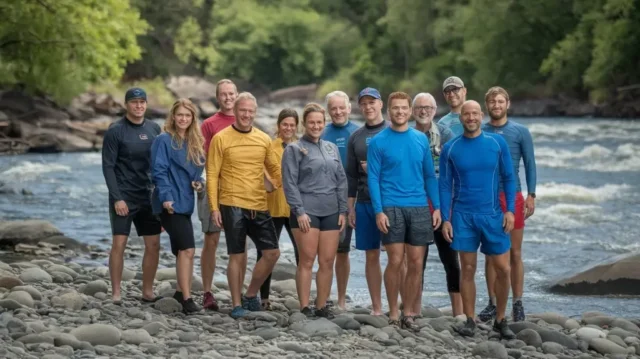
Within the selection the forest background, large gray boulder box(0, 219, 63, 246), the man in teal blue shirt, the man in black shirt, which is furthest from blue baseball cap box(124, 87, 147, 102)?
the forest background

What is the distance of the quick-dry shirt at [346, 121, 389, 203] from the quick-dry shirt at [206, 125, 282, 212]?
0.69 metres

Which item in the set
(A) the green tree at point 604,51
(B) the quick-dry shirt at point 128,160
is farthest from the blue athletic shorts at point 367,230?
(A) the green tree at point 604,51

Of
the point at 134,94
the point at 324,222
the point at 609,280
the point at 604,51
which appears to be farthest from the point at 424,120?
the point at 604,51

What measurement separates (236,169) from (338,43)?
7489cm

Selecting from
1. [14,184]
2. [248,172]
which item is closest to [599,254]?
[248,172]

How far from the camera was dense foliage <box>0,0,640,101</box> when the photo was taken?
24984 millimetres

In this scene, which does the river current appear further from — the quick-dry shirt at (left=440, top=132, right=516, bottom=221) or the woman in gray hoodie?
the quick-dry shirt at (left=440, top=132, right=516, bottom=221)

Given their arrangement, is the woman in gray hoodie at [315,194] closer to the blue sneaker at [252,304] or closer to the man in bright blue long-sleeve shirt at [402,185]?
the man in bright blue long-sleeve shirt at [402,185]

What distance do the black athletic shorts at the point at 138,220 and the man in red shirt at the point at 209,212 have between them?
0.40 m

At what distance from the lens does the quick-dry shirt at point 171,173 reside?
8977 mm

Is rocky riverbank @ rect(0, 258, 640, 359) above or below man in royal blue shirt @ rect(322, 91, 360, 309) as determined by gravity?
below

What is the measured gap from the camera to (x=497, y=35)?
5881 centimetres

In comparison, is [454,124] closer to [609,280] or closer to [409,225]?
[409,225]

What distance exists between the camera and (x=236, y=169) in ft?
29.1
